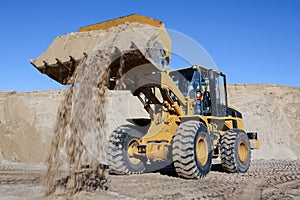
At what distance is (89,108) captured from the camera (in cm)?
624

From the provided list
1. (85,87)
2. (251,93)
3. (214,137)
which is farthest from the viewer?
(251,93)

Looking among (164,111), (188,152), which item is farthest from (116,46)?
(188,152)

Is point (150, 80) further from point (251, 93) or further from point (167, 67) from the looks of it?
point (251, 93)

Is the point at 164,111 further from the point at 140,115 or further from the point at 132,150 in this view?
the point at 140,115

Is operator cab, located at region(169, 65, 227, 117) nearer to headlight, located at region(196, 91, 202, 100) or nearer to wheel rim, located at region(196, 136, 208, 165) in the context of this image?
headlight, located at region(196, 91, 202, 100)

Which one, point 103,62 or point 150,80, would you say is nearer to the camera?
point 103,62

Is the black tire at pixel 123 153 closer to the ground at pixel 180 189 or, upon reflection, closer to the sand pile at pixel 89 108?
the ground at pixel 180 189

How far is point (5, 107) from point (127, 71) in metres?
16.5

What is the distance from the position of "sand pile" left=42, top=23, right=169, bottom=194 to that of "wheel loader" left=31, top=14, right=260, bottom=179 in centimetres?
13

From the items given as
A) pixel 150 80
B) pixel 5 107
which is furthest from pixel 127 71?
pixel 5 107

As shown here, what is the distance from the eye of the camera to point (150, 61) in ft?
21.2

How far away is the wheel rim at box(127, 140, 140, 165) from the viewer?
839 cm

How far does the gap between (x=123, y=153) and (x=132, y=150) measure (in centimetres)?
36

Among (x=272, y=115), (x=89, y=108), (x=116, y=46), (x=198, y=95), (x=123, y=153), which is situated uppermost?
(x=272, y=115)
